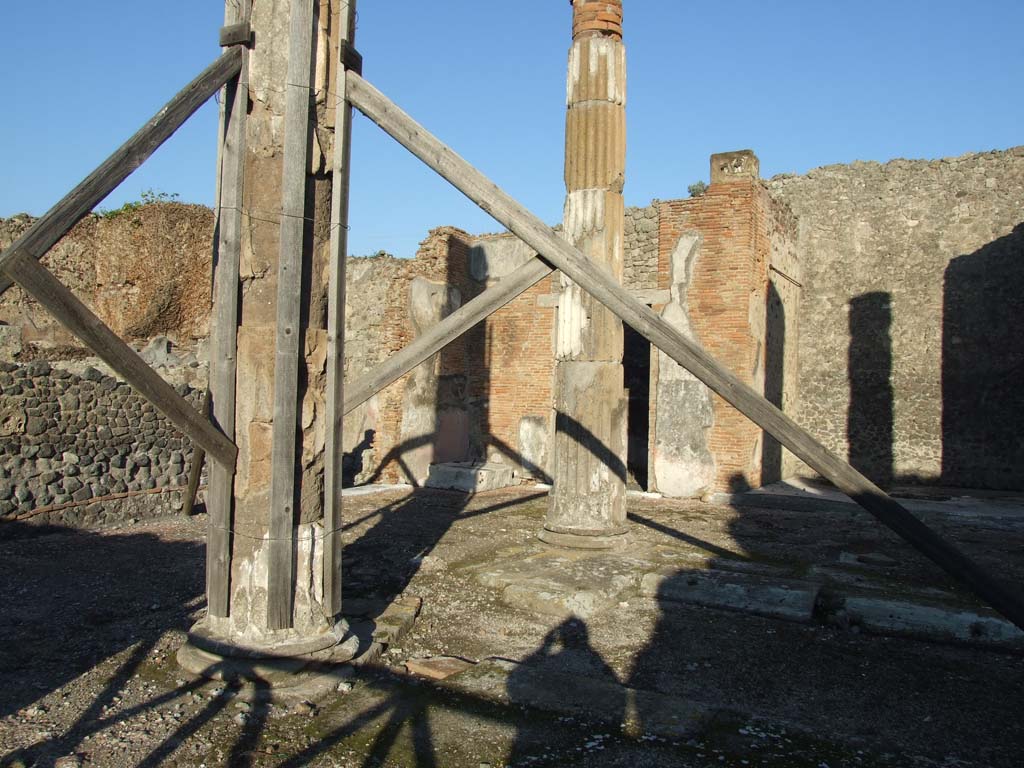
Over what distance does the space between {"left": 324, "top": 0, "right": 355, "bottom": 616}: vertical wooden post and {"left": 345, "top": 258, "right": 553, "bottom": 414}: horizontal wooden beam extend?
108mm

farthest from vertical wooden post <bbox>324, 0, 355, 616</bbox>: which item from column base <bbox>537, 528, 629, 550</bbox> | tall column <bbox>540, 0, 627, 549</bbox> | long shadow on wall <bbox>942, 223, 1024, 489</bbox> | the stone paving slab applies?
long shadow on wall <bbox>942, 223, 1024, 489</bbox>

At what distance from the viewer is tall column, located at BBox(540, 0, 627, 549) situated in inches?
270

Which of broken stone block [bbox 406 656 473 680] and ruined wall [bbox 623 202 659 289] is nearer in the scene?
broken stone block [bbox 406 656 473 680]

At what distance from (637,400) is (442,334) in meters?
11.2

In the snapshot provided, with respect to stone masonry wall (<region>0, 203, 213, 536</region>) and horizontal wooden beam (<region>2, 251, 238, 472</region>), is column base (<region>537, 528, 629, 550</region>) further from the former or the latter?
stone masonry wall (<region>0, 203, 213, 536</region>)

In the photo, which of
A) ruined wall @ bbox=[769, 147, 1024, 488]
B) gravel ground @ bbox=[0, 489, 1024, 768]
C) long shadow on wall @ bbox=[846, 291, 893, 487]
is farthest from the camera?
long shadow on wall @ bbox=[846, 291, 893, 487]

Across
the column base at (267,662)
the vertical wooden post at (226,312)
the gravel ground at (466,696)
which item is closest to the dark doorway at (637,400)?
the gravel ground at (466,696)

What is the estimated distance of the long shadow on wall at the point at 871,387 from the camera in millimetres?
12562

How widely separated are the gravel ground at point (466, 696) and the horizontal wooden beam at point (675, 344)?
2.25 feet

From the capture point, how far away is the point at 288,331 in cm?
361

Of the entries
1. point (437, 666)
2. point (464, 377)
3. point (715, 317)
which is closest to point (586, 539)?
point (437, 666)

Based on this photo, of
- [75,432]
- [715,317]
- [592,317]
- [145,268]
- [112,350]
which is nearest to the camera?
[112,350]

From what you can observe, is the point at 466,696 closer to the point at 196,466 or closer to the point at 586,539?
the point at 196,466

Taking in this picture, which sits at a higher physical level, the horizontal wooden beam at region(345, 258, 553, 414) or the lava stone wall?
the horizontal wooden beam at region(345, 258, 553, 414)
